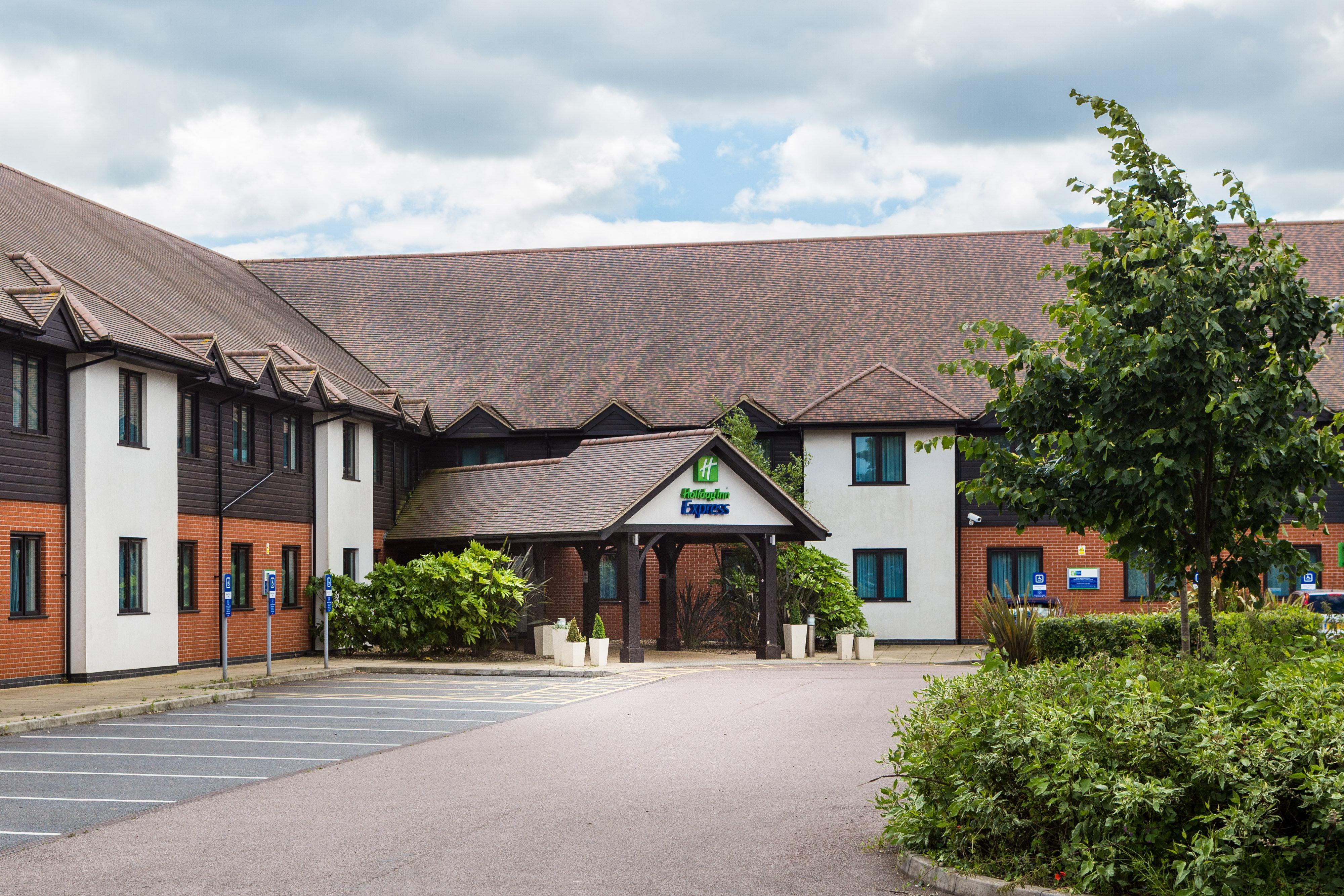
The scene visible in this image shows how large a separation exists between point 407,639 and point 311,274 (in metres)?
17.6

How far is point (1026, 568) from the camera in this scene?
34438 mm

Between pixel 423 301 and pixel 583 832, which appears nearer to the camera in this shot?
pixel 583 832

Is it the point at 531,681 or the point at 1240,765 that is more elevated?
the point at 1240,765

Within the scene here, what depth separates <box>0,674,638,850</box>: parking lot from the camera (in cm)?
1076

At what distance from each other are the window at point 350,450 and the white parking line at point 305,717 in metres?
13.2

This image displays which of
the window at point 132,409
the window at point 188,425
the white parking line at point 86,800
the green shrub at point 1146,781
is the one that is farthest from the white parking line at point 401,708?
the green shrub at point 1146,781

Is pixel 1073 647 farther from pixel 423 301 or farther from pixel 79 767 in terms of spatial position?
pixel 423 301

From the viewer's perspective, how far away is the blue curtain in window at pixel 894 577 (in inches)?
1357

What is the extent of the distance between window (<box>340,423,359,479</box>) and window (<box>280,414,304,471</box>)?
1.42 metres

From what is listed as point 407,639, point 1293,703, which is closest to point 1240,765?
point 1293,703

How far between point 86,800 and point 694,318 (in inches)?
1147

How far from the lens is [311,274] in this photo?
41938 mm

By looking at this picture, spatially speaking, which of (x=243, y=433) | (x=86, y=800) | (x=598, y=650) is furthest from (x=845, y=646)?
(x=86, y=800)

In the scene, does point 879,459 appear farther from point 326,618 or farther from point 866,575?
point 326,618
